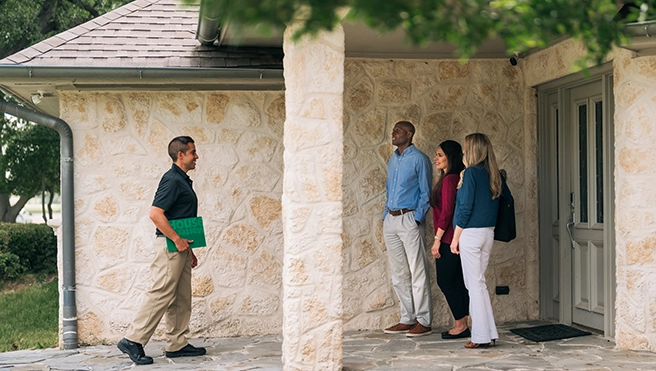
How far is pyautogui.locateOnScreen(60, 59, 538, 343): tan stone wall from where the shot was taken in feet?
25.5

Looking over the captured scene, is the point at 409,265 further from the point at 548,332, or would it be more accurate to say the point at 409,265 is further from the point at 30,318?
the point at 30,318

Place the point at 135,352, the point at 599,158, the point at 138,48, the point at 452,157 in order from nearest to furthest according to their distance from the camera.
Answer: the point at 135,352 → the point at 599,158 → the point at 452,157 → the point at 138,48

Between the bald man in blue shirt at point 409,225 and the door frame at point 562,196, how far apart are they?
136cm

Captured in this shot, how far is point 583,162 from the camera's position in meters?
7.74

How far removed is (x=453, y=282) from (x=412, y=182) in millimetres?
997

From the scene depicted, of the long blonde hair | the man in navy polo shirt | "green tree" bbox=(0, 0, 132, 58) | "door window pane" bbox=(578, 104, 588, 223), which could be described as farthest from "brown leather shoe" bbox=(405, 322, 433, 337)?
"green tree" bbox=(0, 0, 132, 58)

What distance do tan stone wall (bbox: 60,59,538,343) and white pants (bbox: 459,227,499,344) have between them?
1.34 metres

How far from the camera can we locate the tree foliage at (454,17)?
2094 mm

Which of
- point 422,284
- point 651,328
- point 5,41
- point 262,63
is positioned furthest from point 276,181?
point 5,41

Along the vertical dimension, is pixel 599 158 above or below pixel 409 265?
above

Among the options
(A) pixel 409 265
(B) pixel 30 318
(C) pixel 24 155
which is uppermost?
(C) pixel 24 155

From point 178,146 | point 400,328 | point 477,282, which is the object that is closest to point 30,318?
point 178,146

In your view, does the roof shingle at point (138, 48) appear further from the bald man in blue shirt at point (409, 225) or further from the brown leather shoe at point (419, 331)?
the brown leather shoe at point (419, 331)

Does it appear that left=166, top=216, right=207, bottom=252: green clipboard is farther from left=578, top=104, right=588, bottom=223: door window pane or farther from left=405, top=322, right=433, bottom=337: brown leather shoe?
left=578, top=104, right=588, bottom=223: door window pane
